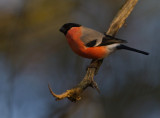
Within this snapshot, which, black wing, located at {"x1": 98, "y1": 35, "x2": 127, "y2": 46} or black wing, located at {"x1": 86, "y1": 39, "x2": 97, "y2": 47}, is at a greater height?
black wing, located at {"x1": 86, "y1": 39, "x2": 97, "y2": 47}

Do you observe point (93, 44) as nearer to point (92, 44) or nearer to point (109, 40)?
point (92, 44)

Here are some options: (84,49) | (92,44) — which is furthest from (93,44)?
(84,49)

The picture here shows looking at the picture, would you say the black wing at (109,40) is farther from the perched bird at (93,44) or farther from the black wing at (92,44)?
the black wing at (92,44)

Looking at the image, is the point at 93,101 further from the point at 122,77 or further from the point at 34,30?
the point at 34,30

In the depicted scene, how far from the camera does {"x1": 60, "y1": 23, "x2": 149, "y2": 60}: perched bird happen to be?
394 centimetres

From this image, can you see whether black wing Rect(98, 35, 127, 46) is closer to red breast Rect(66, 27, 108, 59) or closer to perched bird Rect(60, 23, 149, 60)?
perched bird Rect(60, 23, 149, 60)

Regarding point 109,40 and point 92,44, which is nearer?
point 109,40

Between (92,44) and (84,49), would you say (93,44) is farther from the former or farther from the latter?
(84,49)

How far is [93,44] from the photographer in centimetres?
405

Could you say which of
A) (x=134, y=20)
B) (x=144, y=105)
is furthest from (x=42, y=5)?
(x=144, y=105)

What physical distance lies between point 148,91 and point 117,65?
69cm

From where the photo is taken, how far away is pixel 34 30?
5820 mm

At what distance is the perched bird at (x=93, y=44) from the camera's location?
12.9ft

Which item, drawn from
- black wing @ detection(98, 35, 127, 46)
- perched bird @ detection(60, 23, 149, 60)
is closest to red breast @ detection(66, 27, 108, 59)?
perched bird @ detection(60, 23, 149, 60)
